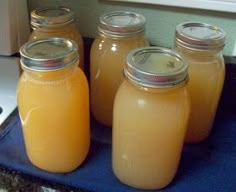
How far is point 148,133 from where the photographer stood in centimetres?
45

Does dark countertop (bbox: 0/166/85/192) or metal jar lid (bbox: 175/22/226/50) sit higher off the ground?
metal jar lid (bbox: 175/22/226/50)

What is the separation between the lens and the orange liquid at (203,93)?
0.52 metres

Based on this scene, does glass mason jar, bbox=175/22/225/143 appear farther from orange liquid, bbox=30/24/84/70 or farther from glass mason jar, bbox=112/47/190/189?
orange liquid, bbox=30/24/84/70

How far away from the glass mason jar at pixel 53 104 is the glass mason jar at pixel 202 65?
16cm

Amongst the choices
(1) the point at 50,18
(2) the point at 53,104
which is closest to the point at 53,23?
(1) the point at 50,18

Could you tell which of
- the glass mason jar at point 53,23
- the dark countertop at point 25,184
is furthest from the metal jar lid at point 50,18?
the dark countertop at point 25,184

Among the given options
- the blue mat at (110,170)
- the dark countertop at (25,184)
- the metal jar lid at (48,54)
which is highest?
the metal jar lid at (48,54)

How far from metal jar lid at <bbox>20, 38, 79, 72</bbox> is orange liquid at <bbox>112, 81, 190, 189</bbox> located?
80 mm

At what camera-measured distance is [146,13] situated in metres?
0.62

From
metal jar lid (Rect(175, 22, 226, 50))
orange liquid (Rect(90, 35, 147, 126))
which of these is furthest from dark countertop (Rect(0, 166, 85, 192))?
metal jar lid (Rect(175, 22, 226, 50))

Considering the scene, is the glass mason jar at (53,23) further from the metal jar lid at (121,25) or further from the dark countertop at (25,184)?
the dark countertop at (25,184)

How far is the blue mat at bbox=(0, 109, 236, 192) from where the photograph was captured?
49cm

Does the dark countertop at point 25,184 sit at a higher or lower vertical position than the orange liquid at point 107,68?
lower

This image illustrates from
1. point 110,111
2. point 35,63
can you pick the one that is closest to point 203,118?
point 110,111
